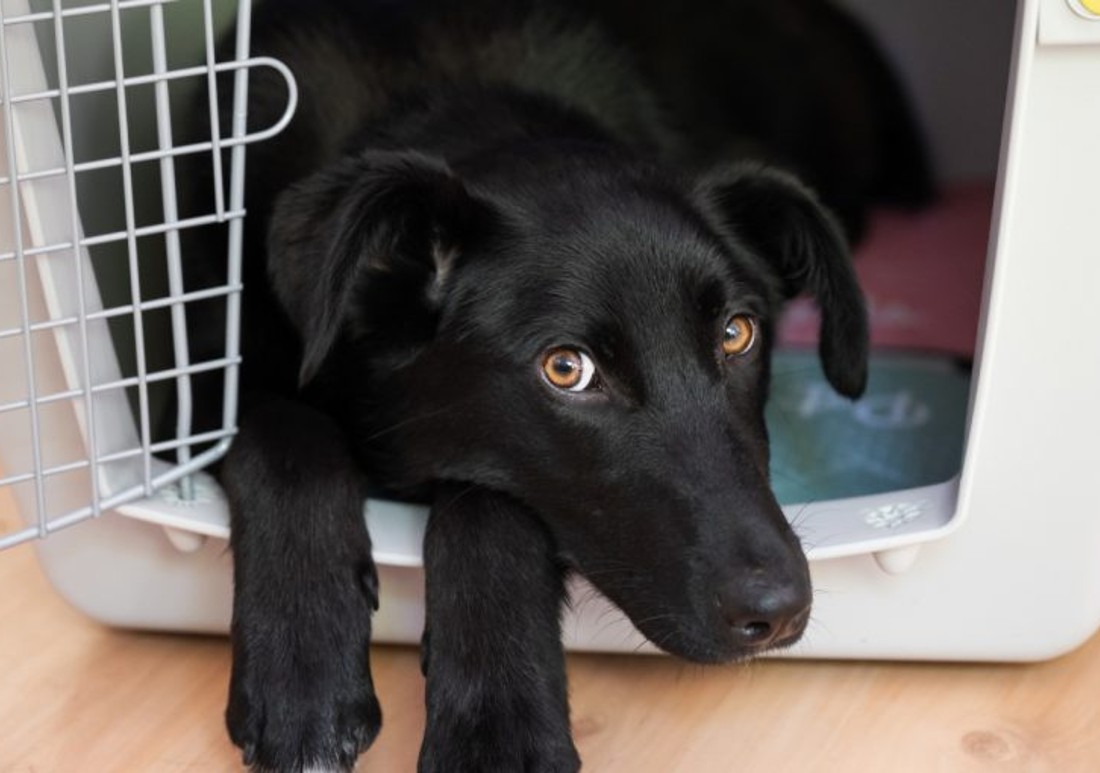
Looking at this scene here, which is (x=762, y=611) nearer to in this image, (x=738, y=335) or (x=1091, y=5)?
(x=738, y=335)

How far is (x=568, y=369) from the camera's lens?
5.00ft

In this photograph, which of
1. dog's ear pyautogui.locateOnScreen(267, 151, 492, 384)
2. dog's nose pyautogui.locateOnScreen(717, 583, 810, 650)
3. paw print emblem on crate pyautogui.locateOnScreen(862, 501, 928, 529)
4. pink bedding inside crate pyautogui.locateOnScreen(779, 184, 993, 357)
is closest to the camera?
dog's nose pyautogui.locateOnScreen(717, 583, 810, 650)

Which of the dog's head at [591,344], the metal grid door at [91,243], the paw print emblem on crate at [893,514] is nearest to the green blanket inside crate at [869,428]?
the paw print emblem on crate at [893,514]

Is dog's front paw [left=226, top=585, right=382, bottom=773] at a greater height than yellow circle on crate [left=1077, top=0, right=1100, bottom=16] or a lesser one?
lesser

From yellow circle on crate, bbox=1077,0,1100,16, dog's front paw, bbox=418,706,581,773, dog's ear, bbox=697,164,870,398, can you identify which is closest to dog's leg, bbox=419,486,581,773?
dog's front paw, bbox=418,706,581,773

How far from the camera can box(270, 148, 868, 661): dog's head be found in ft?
4.70

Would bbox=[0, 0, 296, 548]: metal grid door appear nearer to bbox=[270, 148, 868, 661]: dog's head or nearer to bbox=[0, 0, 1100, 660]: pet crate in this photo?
bbox=[0, 0, 1100, 660]: pet crate

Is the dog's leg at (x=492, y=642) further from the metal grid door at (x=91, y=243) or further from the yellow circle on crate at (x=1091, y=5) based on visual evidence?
the yellow circle on crate at (x=1091, y=5)

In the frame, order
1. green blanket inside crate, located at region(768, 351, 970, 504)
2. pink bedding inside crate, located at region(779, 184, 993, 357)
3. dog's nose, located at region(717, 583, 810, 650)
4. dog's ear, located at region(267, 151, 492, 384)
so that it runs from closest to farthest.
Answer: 1. dog's nose, located at region(717, 583, 810, 650)
2. dog's ear, located at region(267, 151, 492, 384)
3. green blanket inside crate, located at region(768, 351, 970, 504)
4. pink bedding inside crate, located at region(779, 184, 993, 357)

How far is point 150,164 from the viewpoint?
2.00 m

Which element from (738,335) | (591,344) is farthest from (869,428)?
(591,344)

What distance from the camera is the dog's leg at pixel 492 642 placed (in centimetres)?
144

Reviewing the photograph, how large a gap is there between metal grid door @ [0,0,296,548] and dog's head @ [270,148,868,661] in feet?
0.46

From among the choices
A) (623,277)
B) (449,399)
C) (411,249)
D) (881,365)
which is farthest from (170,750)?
(881,365)
